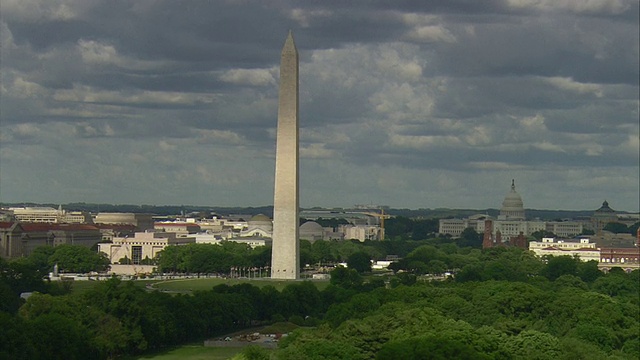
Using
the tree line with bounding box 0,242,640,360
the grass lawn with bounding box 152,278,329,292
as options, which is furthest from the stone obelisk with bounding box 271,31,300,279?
the tree line with bounding box 0,242,640,360

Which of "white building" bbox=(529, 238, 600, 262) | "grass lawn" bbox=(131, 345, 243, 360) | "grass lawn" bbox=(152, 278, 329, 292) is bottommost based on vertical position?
"grass lawn" bbox=(131, 345, 243, 360)

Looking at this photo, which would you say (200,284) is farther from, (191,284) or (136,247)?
(136,247)

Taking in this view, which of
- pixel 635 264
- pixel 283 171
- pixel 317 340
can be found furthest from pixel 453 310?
pixel 635 264

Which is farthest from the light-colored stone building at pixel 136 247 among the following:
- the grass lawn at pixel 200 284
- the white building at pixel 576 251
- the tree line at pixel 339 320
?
the tree line at pixel 339 320

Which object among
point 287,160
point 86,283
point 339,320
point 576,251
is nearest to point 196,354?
point 339,320

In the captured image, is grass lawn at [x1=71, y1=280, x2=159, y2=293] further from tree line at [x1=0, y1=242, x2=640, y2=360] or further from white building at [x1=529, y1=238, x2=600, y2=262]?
white building at [x1=529, y1=238, x2=600, y2=262]

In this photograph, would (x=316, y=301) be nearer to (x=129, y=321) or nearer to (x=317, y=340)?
(x=129, y=321)
